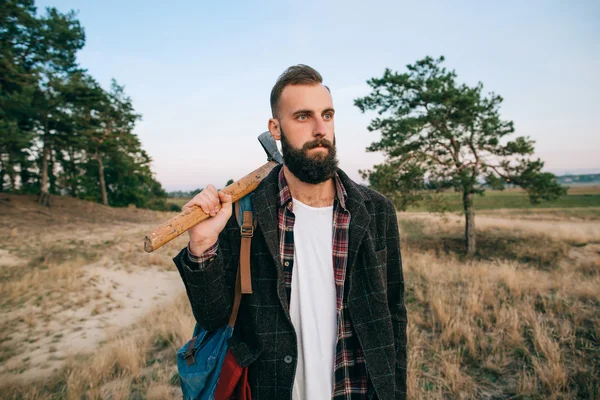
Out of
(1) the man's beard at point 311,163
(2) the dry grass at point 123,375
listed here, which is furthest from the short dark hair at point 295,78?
(2) the dry grass at point 123,375

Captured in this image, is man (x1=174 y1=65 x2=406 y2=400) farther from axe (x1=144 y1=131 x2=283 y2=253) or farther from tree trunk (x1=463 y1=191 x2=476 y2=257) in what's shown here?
tree trunk (x1=463 y1=191 x2=476 y2=257)

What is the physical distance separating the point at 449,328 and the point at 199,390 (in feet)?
13.5

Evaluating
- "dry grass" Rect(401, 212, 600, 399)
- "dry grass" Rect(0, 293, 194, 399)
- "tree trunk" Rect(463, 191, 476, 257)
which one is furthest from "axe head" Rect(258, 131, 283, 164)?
"tree trunk" Rect(463, 191, 476, 257)

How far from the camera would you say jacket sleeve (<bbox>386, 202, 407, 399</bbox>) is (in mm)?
1942

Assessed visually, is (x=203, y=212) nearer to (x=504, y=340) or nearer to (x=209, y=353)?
(x=209, y=353)

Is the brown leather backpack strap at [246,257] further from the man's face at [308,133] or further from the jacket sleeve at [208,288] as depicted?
the man's face at [308,133]

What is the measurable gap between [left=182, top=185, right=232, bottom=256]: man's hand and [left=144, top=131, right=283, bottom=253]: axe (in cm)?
3

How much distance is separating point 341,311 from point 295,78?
1533 mm

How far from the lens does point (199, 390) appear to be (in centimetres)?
162

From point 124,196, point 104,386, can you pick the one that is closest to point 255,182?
point 104,386

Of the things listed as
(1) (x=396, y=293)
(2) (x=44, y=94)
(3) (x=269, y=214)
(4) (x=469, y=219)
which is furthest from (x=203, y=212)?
(2) (x=44, y=94)

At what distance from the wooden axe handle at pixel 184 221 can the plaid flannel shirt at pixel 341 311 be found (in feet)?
0.54

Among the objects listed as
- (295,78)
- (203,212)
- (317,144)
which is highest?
(295,78)

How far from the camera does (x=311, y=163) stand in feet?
6.20
